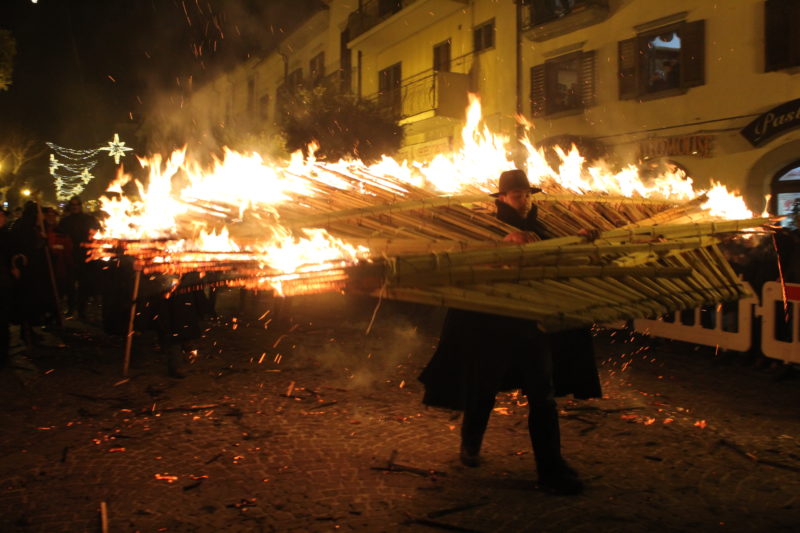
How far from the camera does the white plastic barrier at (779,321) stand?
6.25m

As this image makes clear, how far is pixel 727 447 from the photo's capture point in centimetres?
Answer: 435

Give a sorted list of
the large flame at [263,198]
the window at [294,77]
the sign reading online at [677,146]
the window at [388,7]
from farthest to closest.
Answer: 1. the window at [294,77]
2. the window at [388,7]
3. the sign reading online at [677,146]
4. the large flame at [263,198]

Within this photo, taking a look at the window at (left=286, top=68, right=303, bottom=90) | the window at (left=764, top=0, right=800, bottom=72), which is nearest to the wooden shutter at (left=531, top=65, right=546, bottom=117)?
Answer: the window at (left=764, top=0, right=800, bottom=72)

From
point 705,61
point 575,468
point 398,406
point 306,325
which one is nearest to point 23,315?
point 306,325

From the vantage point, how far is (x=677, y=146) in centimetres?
1449

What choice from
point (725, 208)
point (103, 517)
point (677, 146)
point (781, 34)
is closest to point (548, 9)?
point (677, 146)

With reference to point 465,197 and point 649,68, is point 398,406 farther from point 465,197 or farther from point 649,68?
point 649,68

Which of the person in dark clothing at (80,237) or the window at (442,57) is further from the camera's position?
Result: the window at (442,57)

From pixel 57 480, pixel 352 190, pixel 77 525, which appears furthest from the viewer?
pixel 352 190

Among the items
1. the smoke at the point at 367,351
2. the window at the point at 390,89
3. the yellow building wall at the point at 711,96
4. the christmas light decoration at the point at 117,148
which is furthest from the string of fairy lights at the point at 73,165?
the smoke at the point at 367,351

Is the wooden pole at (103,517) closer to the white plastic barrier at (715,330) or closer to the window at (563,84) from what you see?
the white plastic barrier at (715,330)

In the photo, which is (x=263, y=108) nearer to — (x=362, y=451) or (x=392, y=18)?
(x=392, y=18)

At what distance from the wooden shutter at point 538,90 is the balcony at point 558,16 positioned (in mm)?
864

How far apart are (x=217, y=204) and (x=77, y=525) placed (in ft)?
7.68
